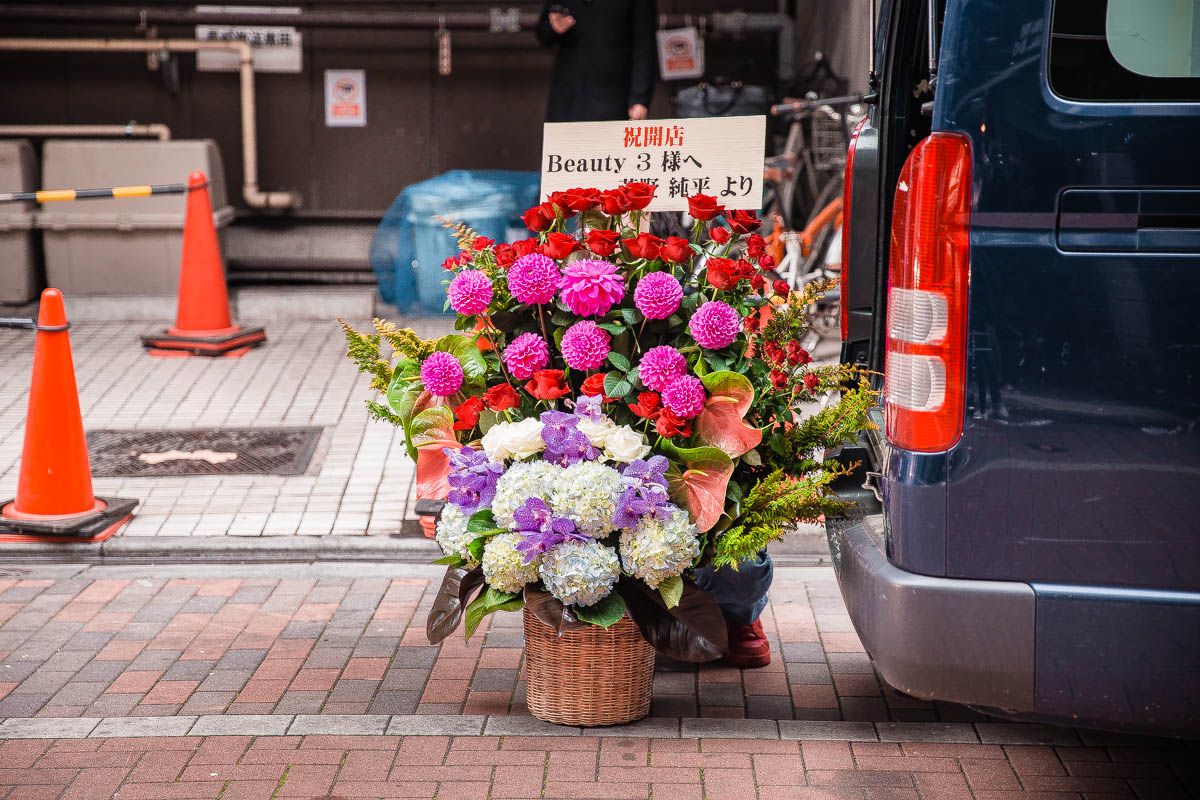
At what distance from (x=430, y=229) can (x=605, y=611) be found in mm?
5980

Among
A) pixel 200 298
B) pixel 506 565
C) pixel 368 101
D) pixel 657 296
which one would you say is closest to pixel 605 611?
pixel 506 565

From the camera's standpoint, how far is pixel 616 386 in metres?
3.35

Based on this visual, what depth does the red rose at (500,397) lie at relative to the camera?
11.0 feet

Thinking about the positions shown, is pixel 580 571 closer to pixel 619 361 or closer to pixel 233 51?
pixel 619 361

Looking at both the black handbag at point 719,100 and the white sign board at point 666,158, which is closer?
the white sign board at point 666,158

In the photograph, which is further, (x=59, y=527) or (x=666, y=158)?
(x=59, y=527)

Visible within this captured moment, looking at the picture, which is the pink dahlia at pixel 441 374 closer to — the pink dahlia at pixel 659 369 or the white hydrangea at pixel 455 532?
the white hydrangea at pixel 455 532

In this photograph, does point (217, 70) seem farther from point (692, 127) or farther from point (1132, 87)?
point (1132, 87)

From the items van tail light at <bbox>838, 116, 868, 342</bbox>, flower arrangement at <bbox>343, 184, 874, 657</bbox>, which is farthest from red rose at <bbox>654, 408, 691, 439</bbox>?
van tail light at <bbox>838, 116, 868, 342</bbox>

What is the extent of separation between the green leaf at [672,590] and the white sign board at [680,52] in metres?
7.36

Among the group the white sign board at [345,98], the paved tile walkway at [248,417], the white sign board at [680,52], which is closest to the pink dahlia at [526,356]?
the paved tile walkway at [248,417]

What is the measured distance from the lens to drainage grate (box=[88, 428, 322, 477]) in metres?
5.98

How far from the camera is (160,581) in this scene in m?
4.84

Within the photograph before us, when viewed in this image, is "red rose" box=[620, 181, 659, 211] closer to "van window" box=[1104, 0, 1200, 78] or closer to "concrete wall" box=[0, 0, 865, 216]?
"van window" box=[1104, 0, 1200, 78]
